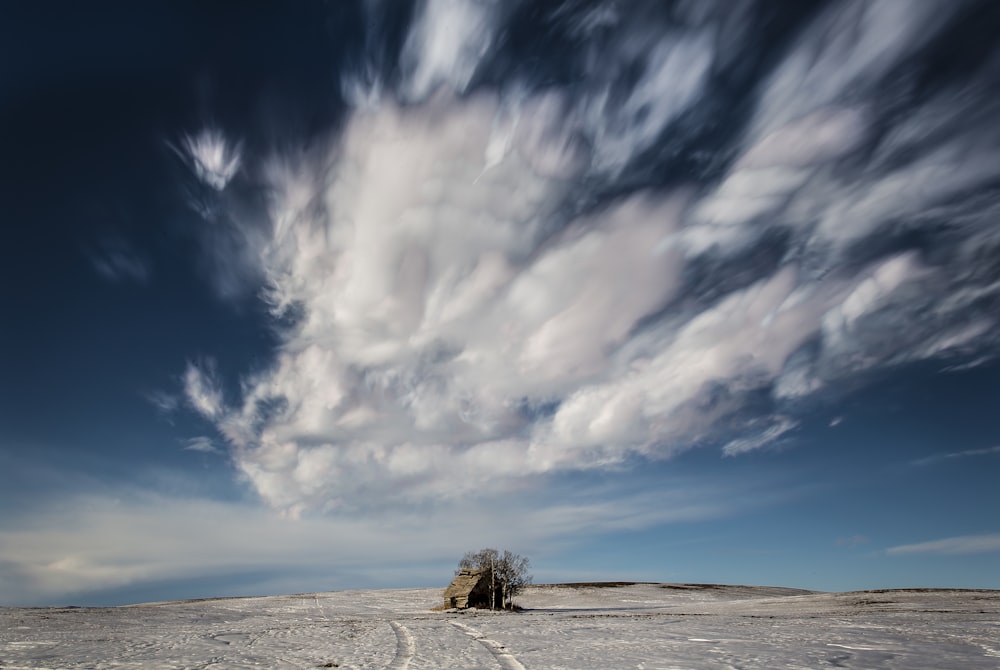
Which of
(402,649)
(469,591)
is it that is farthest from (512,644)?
(469,591)

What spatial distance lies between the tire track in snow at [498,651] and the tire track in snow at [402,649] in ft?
9.59

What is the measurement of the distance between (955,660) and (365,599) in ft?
203

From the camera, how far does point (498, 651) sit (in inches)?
752

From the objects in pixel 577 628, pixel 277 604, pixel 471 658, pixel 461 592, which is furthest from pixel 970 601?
pixel 277 604

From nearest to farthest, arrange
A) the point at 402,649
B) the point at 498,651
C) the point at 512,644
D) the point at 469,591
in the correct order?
the point at 498,651 → the point at 402,649 → the point at 512,644 → the point at 469,591

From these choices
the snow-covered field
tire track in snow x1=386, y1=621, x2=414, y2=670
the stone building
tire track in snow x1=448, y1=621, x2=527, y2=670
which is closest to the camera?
tire track in snow x1=448, y1=621, x2=527, y2=670

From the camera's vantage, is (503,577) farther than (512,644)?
Yes

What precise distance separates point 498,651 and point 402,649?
3849 mm

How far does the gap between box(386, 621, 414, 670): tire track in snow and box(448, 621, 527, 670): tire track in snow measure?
2923mm

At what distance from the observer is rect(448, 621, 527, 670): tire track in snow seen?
15666 millimetres

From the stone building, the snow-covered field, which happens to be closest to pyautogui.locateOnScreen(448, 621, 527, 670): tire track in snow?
the snow-covered field

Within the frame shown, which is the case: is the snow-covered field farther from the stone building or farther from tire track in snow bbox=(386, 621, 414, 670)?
the stone building

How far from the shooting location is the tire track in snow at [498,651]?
617 inches

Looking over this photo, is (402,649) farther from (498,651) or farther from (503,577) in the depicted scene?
(503,577)
